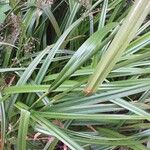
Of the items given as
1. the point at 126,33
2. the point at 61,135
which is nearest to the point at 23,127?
the point at 61,135

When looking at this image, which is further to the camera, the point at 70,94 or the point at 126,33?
the point at 70,94

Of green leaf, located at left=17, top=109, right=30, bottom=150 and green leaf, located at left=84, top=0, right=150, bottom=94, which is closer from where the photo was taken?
green leaf, located at left=84, top=0, right=150, bottom=94

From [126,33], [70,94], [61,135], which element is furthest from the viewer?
[70,94]

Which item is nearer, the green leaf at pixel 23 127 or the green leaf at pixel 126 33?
the green leaf at pixel 126 33

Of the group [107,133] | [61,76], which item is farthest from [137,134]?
[61,76]

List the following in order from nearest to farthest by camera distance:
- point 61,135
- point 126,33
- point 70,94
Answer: point 126,33 < point 61,135 < point 70,94

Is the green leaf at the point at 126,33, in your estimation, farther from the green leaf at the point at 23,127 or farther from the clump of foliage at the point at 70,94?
the green leaf at the point at 23,127

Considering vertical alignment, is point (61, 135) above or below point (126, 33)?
below

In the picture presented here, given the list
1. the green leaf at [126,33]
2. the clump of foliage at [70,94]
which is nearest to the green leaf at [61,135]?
the clump of foliage at [70,94]

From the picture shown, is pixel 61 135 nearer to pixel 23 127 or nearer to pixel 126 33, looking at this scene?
pixel 23 127

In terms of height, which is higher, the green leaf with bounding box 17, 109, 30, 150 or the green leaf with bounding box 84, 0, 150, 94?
the green leaf with bounding box 84, 0, 150, 94

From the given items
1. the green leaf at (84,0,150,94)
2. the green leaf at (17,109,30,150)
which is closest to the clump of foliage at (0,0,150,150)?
the green leaf at (17,109,30,150)

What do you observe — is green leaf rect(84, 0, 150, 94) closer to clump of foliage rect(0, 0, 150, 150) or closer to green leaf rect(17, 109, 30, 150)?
clump of foliage rect(0, 0, 150, 150)
